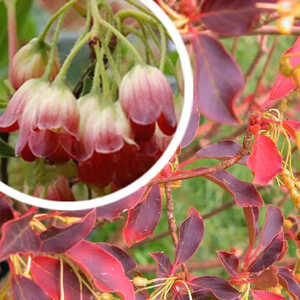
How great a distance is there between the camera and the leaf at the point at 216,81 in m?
0.38

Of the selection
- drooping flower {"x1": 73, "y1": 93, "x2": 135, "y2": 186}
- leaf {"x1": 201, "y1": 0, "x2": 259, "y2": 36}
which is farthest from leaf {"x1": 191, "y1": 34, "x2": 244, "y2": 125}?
drooping flower {"x1": 73, "y1": 93, "x2": 135, "y2": 186}

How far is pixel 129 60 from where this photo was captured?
49 centimetres

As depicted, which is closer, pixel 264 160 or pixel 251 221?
pixel 264 160

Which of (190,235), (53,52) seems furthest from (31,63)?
(190,235)

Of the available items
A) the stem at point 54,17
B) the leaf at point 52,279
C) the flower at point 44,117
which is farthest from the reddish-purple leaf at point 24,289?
the stem at point 54,17

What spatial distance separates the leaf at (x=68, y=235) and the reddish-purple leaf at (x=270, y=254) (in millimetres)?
188

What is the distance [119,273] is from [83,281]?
42mm

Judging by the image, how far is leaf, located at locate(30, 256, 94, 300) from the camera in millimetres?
537

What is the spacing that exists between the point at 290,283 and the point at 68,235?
0.23 m

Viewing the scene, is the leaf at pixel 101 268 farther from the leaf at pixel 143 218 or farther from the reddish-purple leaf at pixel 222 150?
the reddish-purple leaf at pixel 222 150

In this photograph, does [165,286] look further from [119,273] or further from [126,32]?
[126,32]

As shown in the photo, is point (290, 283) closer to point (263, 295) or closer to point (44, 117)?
point (263, 295)

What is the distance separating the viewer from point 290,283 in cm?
59

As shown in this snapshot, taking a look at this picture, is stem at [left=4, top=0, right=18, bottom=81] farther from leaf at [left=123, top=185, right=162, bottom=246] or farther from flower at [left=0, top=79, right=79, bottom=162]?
leaf at [left=123, top=185, right=162, bottom=246]
